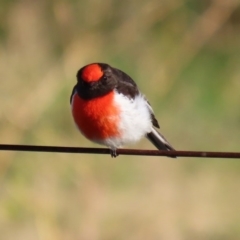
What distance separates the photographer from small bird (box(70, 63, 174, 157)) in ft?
11.2

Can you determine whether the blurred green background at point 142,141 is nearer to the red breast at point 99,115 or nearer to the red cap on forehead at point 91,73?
the red breast at point 99,115

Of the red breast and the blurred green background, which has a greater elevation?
the red breast

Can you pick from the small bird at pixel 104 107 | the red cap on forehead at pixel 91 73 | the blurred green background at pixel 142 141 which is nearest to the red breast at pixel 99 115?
the small bird at pixel 104 107

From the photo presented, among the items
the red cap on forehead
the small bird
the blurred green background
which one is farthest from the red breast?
the blurred green background

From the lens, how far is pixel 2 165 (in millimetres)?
6379

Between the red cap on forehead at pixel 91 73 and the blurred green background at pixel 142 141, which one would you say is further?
the blurred green background at pixel 142 141

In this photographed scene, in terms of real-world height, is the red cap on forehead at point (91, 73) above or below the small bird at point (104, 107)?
above

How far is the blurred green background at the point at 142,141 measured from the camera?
21.1ft

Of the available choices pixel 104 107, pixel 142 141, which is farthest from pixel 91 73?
pixel 142 141

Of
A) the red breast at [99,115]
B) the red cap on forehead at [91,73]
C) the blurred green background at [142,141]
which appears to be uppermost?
the red cap on forehead at [91,73]

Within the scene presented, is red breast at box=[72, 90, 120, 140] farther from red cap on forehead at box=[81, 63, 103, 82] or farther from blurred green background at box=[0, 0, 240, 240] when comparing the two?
blurred green background at box=[0, 0, 240, 240]

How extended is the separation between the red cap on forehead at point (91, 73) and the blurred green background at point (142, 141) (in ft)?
9.98

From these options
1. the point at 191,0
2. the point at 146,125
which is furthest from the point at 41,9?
the point at 146,125

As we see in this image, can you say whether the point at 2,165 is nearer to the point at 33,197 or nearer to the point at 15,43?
the point at 33,197
